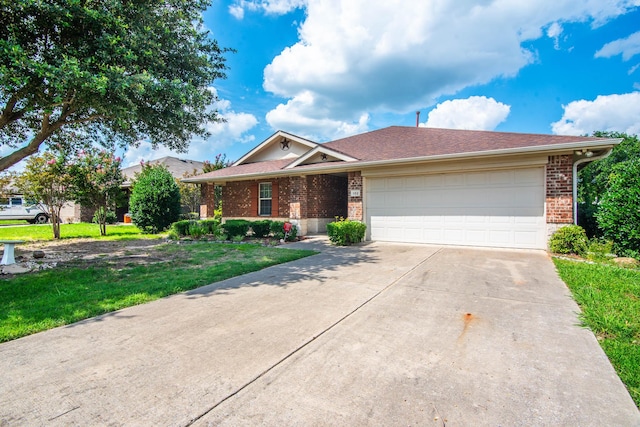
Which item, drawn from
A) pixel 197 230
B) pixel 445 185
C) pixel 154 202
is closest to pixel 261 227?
pixel 197 230

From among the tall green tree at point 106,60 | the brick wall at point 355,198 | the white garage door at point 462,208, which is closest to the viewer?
the tall green tree at point 106,60

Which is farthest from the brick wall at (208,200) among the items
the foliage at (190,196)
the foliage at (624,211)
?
the foliage at (624,211)

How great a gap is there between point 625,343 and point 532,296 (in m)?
1.62

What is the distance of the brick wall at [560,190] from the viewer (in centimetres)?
799

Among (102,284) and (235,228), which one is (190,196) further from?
(102,284)

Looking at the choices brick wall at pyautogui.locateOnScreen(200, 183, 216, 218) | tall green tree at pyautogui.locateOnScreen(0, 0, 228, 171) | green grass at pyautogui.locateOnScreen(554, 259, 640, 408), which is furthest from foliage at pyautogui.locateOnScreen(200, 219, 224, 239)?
green grass at pyautogui.locateOnScreen(554, 259, 640, 408)

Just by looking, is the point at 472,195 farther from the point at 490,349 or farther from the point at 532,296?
the point at 490,349

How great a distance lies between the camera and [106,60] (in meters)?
6.23

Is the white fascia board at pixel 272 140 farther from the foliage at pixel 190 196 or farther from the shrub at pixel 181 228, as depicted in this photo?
the foliage at pixel 190 196

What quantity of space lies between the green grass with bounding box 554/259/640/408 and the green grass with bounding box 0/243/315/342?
575cm

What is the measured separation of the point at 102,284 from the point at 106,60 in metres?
4.54

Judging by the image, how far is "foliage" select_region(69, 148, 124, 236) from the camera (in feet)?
41.8

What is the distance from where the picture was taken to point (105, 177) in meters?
13.7

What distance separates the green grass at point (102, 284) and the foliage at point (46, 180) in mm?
7082
